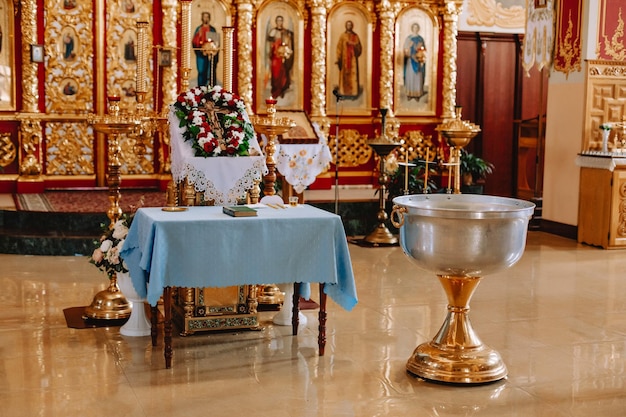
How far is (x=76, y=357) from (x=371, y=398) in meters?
1.84

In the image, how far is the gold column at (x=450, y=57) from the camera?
12.6 meters

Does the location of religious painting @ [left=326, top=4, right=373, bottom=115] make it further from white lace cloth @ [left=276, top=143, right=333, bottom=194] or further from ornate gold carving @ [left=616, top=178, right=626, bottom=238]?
ornate gold carving @ [left=616, top=178, right=626, bottom=238]

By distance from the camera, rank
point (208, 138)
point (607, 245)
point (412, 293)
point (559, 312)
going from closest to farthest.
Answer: point (208, 138), point (559, 312), point (412, 293), point (607, 245)

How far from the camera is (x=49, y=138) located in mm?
11406

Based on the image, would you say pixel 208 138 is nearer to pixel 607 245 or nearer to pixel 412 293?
pixel 412 293

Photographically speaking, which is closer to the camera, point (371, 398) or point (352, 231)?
point (371, 398)

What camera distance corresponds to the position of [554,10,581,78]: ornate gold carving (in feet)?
33.8

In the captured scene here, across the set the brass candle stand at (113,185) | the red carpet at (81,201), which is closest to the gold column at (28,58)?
the red carpet at (81,201)

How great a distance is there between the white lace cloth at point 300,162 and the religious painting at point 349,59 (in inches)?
104

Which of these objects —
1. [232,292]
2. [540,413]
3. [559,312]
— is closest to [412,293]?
[559,312]

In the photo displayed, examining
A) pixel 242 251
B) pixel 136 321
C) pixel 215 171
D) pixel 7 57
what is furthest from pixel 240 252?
pixel 7 57

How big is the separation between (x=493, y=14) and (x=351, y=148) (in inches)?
127

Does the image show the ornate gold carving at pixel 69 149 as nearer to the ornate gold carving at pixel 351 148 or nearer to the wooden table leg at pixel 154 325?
the ornate gold carving at pixel 351 148

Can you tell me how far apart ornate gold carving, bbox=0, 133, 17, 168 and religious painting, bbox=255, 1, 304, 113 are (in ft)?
10.4
